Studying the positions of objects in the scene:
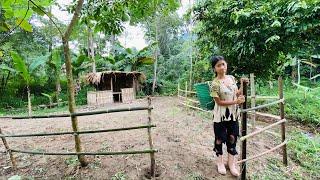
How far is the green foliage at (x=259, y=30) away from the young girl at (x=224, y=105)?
11.2 feet

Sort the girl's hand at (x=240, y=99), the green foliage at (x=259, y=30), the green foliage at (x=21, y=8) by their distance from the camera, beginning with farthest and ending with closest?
the green foliage at (x=259, y=30)
the girl's hand at (x=240, y=99)
the green foliage at (x=21, y=8)

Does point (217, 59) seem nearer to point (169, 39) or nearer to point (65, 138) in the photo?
point (65, 138)

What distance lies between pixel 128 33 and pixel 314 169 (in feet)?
84.0

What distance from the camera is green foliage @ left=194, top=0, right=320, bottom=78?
21.3 ft

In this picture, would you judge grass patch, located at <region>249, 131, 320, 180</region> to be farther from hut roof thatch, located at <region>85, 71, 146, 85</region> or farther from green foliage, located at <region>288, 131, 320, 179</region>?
hut roof thatch, located at <region>85, 71, 146, 85</region>

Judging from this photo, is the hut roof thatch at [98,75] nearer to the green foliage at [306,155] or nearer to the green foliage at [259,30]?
the green foliage at [259,30]

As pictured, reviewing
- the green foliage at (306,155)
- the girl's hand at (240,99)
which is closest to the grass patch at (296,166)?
the green foliage at (306,155)

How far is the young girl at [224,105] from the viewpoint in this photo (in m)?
3.45

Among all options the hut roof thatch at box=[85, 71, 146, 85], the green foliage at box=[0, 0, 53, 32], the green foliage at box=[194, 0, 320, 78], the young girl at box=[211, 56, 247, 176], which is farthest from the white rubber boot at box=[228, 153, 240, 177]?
the hut roof thatch at box=[85, 71, 146, 85]

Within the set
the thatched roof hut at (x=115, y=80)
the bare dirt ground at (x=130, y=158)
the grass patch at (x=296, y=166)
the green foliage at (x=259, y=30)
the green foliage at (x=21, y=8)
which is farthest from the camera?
the thatched roof hut at (x=115, y=80)

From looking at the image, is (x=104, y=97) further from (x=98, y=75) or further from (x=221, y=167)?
(x=221, y=167)

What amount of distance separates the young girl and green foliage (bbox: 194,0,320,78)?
11.2 ft

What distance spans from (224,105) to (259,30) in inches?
172

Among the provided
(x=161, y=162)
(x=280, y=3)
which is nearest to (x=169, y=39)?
(x=280, y=3)
